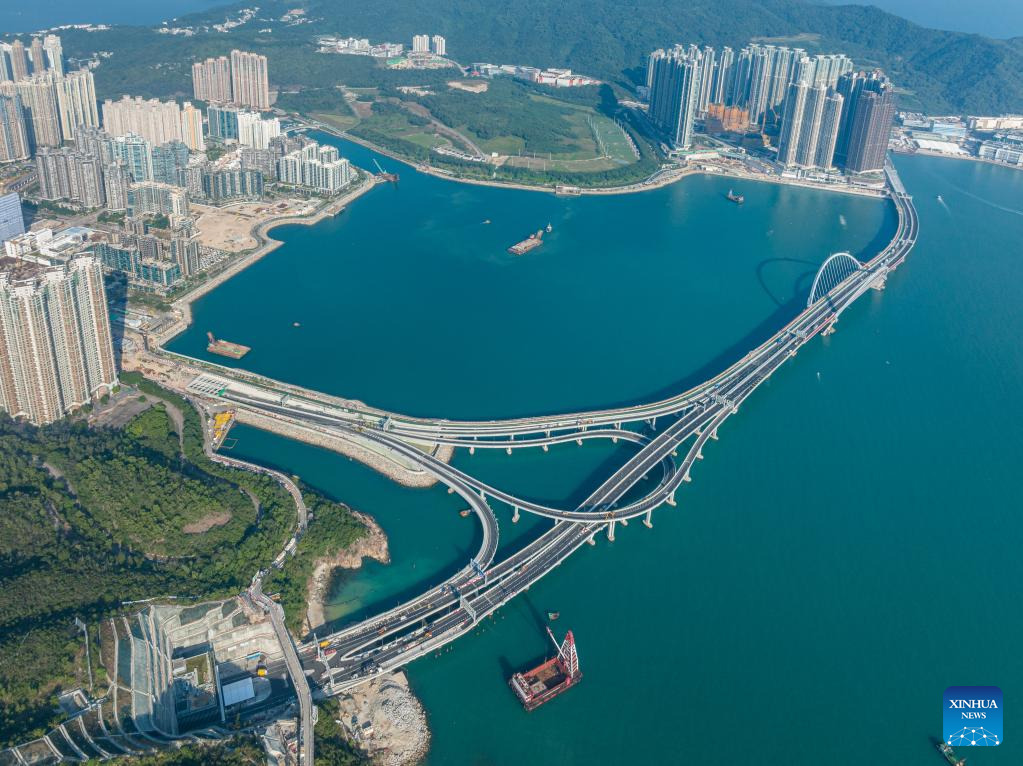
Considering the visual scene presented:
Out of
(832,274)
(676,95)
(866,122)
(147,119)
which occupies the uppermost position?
(866,122)

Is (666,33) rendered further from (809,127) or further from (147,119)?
(147,119)

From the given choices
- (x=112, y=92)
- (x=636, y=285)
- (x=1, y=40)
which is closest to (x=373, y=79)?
(x=112, y=92)

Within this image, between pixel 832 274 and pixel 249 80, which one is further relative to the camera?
pixel 249 80

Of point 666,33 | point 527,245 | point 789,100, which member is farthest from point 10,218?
point 666,33

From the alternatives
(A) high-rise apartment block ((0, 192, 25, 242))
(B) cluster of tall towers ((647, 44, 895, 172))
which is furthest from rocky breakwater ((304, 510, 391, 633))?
(B) cluster of tall towers ((647, 44, 895, 172))

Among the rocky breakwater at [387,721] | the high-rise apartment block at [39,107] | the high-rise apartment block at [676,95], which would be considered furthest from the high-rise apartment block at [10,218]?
the high-rise apartment block at [676,95]

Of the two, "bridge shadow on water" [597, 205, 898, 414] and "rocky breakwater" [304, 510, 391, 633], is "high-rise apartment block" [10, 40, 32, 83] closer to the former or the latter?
"bridge shadow on water" [597, 205, 898, 414]

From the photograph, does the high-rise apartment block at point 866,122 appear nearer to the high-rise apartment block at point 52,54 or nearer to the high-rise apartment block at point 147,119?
→ the high-rise apartment block at point 147,119
